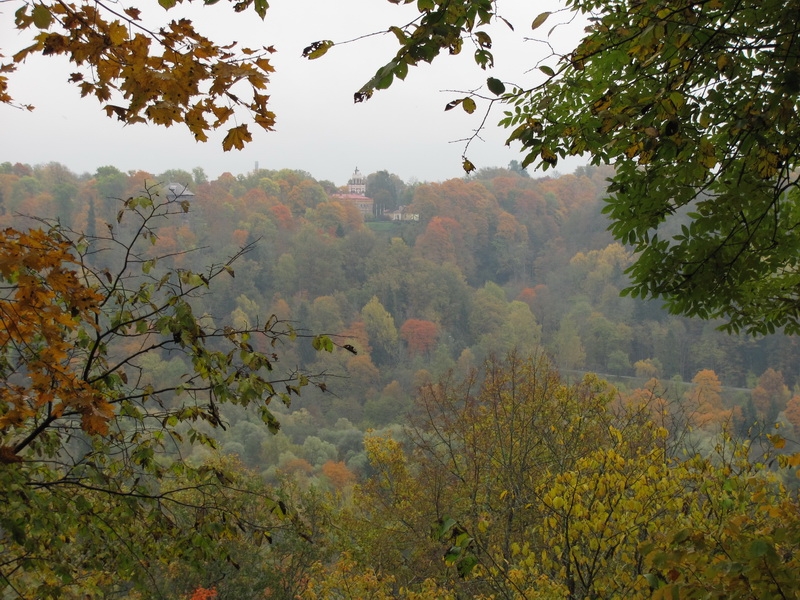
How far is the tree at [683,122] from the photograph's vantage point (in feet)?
7.74

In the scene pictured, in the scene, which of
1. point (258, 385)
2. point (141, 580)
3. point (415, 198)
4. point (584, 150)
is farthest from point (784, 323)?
point (415, 198)

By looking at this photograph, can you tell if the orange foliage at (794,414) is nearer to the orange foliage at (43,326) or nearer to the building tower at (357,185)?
the orange foliage at (43,326)

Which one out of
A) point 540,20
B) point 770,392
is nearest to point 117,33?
point 540,20

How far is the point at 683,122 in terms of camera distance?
114 inches

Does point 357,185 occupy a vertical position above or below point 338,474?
above

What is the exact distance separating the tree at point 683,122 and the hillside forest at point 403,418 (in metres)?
1.12

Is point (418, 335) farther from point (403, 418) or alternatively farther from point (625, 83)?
point (625, 83)

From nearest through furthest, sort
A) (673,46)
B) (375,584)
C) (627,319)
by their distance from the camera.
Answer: (673,46) < (375,584) < (627,319)

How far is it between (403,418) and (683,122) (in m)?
23.8

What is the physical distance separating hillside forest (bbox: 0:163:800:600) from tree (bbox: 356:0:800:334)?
112 centimetres

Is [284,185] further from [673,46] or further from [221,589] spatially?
[673,46]

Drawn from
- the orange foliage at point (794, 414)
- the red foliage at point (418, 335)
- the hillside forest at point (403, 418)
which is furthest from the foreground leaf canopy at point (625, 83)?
the red foliage at point (418, 335)

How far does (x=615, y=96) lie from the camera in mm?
2773

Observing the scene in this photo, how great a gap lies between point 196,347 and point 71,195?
Answer: 215ft
